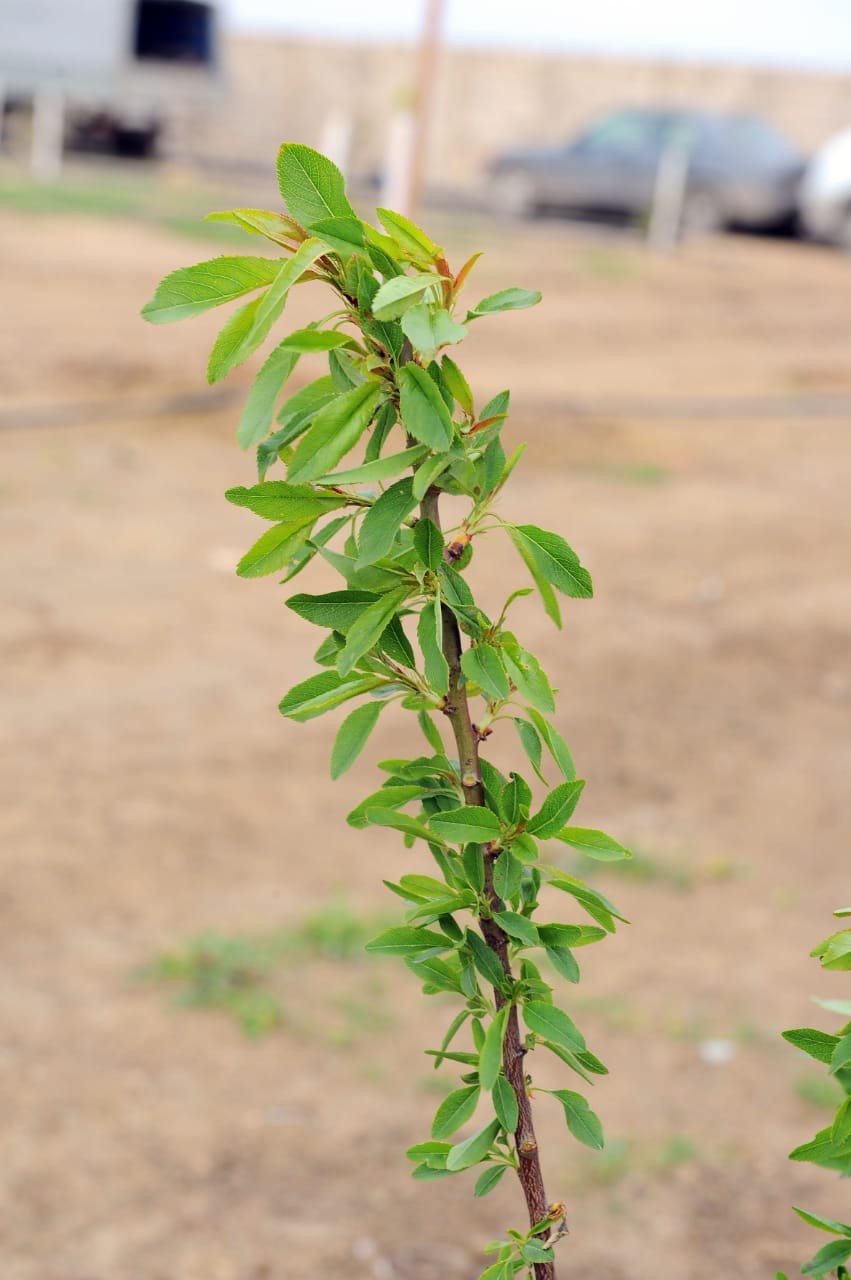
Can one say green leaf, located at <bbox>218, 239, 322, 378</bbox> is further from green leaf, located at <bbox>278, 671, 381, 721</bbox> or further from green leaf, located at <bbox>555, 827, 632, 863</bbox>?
green leaf, located at <bbox>555, 827, 632, 863</bbox>

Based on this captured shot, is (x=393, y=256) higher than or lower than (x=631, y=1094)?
higher

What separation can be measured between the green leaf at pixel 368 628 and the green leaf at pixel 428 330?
7.9 inches

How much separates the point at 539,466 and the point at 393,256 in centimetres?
856

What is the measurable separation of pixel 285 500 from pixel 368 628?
116 mm

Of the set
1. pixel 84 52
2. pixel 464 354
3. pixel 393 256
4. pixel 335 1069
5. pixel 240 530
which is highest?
pixel 84 52

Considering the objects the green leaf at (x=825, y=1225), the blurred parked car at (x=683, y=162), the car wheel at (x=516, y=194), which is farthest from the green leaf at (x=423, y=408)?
the car wheel at (x=516, y=194)

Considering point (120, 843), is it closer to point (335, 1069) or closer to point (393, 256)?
point (335, 1069)

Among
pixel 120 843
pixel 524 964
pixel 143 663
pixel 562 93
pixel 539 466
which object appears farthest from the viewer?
pixel 562 93

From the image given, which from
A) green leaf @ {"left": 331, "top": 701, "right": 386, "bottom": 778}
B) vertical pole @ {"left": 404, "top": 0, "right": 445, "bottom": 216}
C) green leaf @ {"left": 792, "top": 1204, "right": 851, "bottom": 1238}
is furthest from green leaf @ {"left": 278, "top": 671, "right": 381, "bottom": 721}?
vertical pole @ {"left": 404, "top": 0, "right": 445, "bottom": 216}

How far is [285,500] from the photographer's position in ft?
3.76

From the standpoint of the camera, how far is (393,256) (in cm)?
109

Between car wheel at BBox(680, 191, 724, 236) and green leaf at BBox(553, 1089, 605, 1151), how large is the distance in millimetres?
18907

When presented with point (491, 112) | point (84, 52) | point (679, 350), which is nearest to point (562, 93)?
point (491, 112)

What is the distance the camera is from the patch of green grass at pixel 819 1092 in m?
3.84
